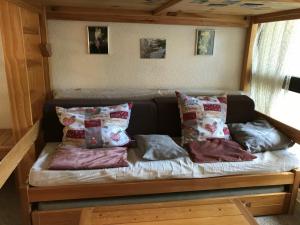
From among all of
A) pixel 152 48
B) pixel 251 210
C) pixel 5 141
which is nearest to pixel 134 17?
pixel 152 48

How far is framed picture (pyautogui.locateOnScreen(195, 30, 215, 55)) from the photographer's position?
9.08ft

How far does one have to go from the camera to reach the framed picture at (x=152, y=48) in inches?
106

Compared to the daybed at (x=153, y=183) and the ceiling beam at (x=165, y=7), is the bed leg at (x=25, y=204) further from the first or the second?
the ceiling beam at (x=165, y=7)

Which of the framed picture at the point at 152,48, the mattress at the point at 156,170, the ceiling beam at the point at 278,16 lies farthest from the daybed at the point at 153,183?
the ceiling beam at the point at 278,16

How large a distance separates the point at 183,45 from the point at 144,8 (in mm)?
567

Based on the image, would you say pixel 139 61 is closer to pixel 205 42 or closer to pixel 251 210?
pixel 205 42

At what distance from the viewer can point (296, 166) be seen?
2131 mm

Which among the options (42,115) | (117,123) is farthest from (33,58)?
(117,123)

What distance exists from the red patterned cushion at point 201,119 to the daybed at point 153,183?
34cm

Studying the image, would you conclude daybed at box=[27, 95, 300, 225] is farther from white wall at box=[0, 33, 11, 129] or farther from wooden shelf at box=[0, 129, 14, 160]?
white wall at box=[0, 33, 11, 129]

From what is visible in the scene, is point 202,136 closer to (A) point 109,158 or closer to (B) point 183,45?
(A) point 109,158

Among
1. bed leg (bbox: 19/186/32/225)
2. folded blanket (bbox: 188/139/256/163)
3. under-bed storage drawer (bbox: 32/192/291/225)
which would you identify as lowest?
under-bed storage drawer (bbox: 32/192/291/225)

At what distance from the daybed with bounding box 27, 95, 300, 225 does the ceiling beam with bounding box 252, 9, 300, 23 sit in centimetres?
99

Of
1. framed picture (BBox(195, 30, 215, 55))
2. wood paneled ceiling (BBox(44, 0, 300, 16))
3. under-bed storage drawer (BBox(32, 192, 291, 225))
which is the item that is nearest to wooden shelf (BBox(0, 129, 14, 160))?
under-bed storage drawer (BBox(32, 192, 291, 225))
